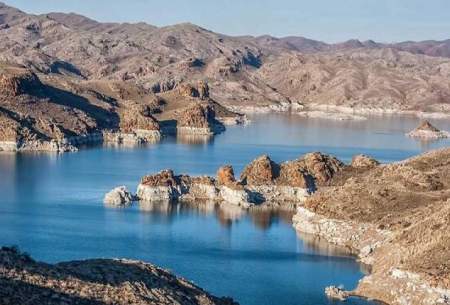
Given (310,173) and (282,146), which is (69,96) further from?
(310,173)

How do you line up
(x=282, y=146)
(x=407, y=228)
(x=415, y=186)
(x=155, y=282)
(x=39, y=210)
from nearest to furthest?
1. (x=155, y=282)
2. (x=407, y=228)
3. (x=415, y=186)
4. (x=39, y=210)
5. (x=282, y=146)

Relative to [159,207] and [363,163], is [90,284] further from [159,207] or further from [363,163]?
[363,163]

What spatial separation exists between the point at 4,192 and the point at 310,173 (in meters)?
33.9

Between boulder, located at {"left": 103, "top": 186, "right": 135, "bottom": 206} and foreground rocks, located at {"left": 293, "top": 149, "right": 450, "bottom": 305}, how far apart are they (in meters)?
18.9

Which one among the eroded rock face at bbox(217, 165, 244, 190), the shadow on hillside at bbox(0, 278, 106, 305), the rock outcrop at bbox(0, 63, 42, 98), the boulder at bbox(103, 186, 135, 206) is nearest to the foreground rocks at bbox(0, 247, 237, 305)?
the shadow on hillside at bbox(0, 278, 106, 305)

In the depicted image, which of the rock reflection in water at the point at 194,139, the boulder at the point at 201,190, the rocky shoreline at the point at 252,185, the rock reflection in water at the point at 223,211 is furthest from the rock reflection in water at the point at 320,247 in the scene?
the rock reflection in water at the point at 194,139

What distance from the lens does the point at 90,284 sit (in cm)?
3688

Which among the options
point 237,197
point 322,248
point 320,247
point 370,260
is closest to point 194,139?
point 237,197

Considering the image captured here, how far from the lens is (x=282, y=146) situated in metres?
162

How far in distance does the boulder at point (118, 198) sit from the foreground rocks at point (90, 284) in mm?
48038

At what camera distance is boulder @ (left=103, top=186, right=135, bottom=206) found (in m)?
90.4

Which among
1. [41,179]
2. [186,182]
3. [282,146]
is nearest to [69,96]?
[282,146]

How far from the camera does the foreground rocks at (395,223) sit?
5469 cm

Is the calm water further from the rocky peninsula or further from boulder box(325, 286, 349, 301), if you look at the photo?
the rocky peninsula
